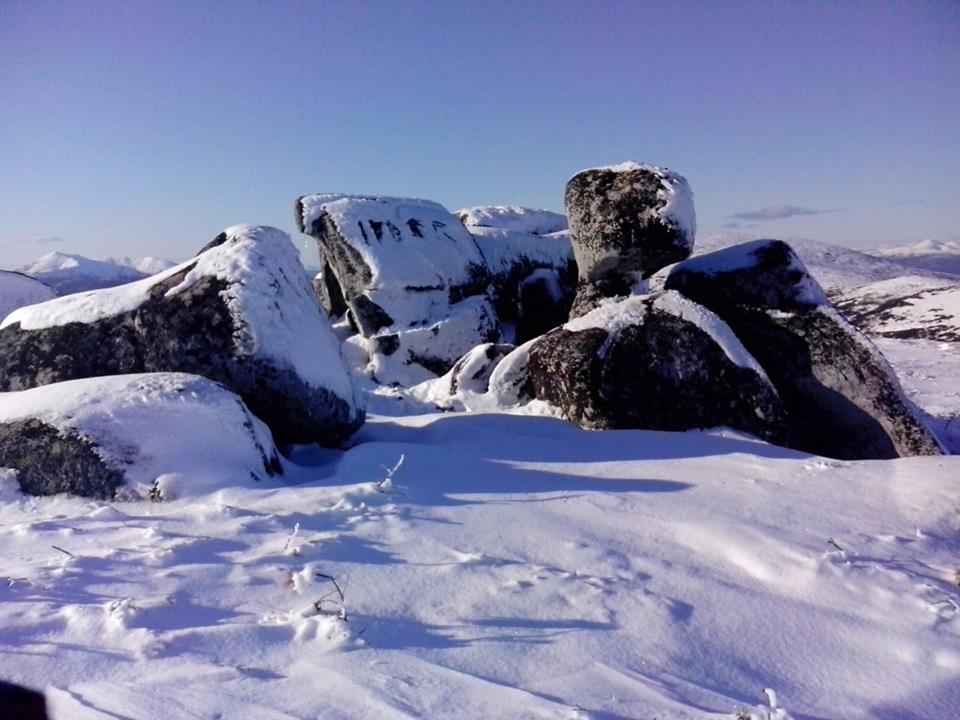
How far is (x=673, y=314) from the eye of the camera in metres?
6.75

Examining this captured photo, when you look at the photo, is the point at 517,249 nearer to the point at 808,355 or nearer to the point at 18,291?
the point at 808,355

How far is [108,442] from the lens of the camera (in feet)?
14.5

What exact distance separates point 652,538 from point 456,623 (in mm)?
1402

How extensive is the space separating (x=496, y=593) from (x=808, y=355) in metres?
5.13

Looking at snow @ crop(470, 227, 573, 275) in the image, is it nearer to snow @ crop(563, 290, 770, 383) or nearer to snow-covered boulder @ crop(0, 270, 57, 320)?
snow @ crop(563, 290, 770, 383)

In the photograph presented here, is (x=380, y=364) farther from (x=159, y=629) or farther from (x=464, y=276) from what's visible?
(x=159, y=629)

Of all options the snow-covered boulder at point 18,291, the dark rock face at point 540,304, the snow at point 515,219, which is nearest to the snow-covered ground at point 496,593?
the snow-covered boulder at point 18,291

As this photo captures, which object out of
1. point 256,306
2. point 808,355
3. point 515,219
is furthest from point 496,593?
point 515,219

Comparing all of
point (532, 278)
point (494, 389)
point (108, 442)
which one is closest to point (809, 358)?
point (494, 389)

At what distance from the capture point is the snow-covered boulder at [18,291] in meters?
10.9

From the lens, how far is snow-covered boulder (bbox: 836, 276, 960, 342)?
20781mm

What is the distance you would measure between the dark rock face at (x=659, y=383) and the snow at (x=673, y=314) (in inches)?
1.3

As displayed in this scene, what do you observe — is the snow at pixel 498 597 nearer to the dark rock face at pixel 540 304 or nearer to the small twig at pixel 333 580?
the small twig at pixel 333 580

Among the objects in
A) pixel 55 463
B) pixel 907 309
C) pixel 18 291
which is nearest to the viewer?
pixel 55 463
